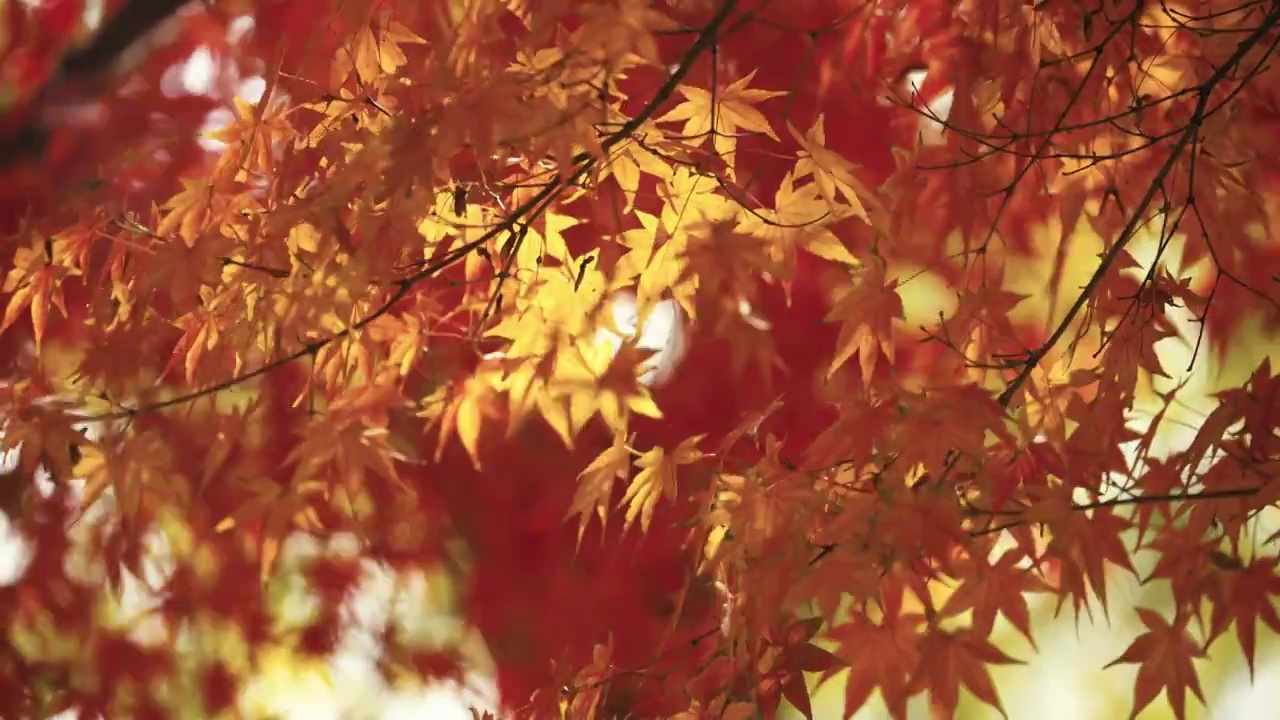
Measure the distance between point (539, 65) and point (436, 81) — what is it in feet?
0.31

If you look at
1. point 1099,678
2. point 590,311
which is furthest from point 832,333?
point 1099,678

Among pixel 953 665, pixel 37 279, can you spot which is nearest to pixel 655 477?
pixel 953 665

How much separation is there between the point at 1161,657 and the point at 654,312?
765 mm

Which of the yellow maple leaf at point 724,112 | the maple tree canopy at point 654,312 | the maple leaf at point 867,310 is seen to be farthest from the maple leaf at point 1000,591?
the yellow maple leaf at point 724,112

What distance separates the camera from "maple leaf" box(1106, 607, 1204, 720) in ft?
3.56

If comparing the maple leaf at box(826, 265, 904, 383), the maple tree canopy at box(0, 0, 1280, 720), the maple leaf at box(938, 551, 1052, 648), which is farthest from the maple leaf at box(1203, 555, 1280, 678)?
the maple leaf at box(826, 265, 904, 383)

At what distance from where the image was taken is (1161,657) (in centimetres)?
110

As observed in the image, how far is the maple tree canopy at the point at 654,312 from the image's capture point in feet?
3.36

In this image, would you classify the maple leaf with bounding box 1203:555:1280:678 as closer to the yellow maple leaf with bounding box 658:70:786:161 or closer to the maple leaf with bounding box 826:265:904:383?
the maple leaf with bounding box 826:265:904:383

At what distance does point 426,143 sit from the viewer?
3.19 ft

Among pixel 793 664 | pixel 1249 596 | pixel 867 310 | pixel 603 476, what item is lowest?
pixel 793 664

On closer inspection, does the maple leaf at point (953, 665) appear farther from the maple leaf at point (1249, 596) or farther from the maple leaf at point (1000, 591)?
the maple leaf at point (1249, 596)

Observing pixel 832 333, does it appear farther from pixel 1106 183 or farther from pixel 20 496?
pixel 20 496

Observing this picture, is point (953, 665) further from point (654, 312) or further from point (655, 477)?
point (654, 312)
